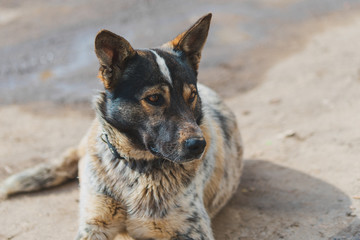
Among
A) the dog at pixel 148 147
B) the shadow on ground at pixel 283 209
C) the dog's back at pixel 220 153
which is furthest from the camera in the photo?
the dog's back at pixel 220 153

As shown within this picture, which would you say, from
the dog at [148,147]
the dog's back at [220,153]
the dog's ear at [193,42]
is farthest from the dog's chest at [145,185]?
the dog's ear at [193,42]

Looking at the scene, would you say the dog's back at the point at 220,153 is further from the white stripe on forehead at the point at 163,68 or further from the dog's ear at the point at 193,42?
the white stripe on forehead at the point at 163,68

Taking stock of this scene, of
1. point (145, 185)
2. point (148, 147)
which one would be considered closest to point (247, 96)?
point (145, 185)

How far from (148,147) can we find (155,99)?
0.38 m

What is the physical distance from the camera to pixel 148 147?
3.67 m

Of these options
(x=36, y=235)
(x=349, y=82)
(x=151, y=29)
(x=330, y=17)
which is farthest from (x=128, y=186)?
(x=330, y=17)

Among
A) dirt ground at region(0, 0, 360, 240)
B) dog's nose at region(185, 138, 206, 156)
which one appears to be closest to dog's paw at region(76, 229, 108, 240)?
dirt ground at region(0, 0, 360, 240)

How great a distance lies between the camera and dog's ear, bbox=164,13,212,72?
13.1 ft

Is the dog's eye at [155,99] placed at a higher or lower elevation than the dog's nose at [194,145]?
higher

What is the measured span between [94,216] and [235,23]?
730cm

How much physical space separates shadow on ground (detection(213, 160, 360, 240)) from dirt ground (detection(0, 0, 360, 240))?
0.04ft

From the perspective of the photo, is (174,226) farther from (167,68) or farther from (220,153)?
(167,68)

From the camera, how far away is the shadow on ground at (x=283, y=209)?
4207mm

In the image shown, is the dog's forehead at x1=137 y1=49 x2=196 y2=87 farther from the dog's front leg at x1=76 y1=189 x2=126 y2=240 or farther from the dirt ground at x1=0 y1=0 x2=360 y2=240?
the dog's front leg at x1=76 y1=189 x2=126 y2=240
